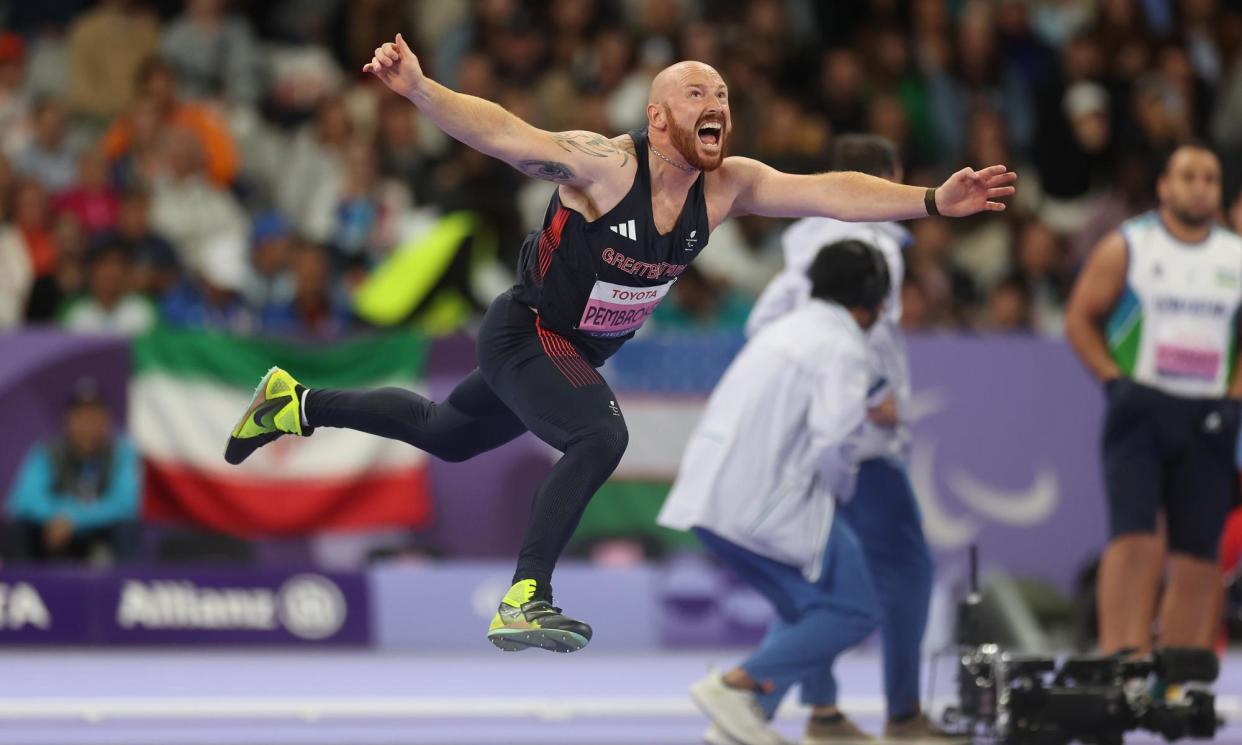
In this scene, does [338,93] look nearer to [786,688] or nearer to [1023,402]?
[1023,402]

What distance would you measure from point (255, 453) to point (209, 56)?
4440 millimetres

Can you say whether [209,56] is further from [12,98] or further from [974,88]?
[974,88]

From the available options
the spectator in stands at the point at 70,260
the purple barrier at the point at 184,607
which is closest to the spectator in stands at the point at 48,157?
the spectator in stands at the point at 70,260

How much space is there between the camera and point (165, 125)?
15.0 metres

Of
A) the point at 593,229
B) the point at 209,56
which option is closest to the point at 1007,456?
the point at 593,229

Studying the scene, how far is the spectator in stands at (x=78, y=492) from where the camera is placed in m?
12.5

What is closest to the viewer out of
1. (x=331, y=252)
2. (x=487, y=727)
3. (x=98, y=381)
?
(x=487, y=727)

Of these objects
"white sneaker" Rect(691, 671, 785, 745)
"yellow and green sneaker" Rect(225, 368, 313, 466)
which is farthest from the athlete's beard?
"white sneaker" Rect(691, 671, 785, 745)

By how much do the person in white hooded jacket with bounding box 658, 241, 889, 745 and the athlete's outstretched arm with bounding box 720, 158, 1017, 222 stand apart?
145 centimetres

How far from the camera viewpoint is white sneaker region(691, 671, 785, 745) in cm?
841

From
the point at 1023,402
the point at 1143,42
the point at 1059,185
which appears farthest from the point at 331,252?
the point at 1143,42

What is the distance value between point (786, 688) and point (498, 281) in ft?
20.6

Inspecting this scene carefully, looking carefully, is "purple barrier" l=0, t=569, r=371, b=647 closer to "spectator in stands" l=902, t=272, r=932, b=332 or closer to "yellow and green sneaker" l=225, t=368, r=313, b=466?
"spectator in stands" l=902, t=272, r=932, b=332

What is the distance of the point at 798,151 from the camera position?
1538 centimetres
